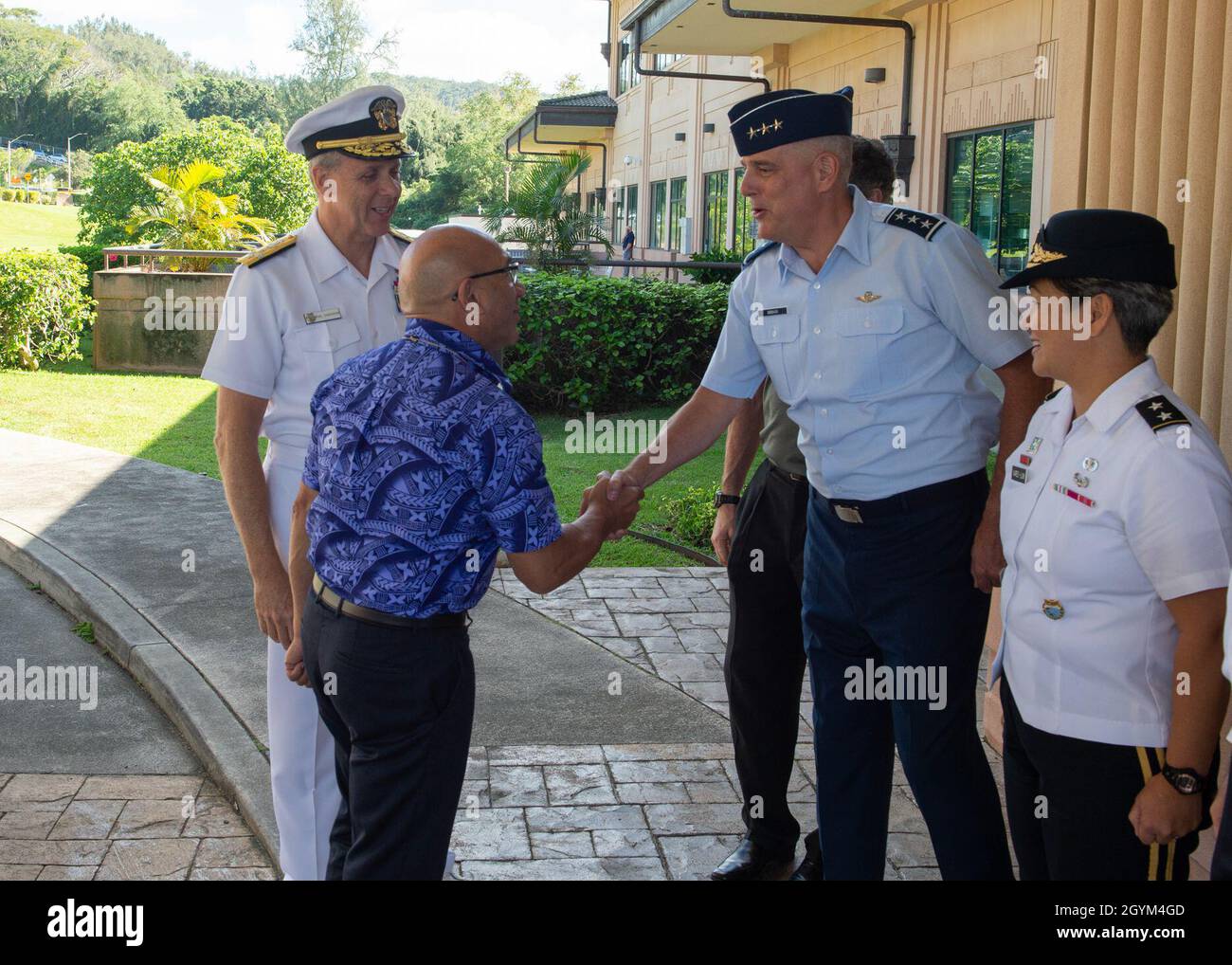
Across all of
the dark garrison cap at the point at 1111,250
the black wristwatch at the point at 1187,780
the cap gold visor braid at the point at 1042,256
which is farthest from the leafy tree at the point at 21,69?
the black wristwatch at the point at 1187,780

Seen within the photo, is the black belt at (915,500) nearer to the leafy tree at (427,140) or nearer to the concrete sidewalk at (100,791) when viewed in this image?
the concrete sidewalk at (100,791)

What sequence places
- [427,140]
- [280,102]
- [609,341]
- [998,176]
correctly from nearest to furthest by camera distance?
[998,176] < [609,341] < [280,102] < [427,140]

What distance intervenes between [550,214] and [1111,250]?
19705 mm

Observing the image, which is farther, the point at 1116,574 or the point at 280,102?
the point at 280,102

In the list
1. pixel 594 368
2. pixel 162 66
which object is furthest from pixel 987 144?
pixel 162 66

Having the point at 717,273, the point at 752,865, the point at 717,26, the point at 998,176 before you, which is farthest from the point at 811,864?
the point at 717,26

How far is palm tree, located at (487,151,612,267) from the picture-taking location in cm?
2150

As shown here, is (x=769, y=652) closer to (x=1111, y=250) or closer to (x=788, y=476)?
(x=788, y=476)

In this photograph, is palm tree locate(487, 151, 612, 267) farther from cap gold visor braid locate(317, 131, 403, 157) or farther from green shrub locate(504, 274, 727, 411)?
cap gold visor braid locate(317, 131, 403, 157)

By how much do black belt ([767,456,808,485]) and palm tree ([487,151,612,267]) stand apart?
681 inches

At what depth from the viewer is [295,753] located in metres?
3.60

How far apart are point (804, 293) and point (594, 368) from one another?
1035 cm

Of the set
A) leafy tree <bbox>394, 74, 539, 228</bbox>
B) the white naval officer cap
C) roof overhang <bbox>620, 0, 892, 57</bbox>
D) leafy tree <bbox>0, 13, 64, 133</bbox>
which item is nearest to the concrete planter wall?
roof overhang <bbox>620, 0, 892, 57</bbox>
